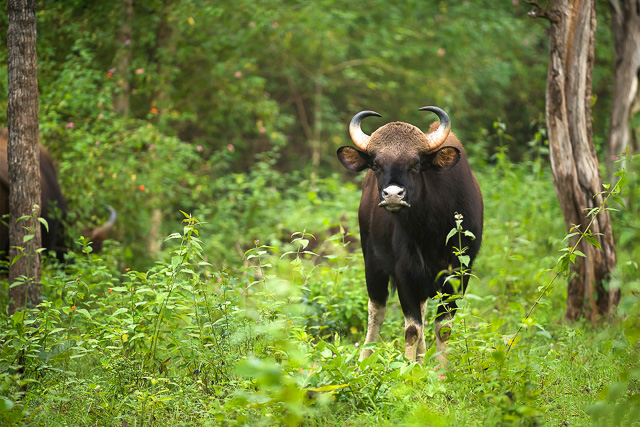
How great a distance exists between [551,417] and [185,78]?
28.9ft

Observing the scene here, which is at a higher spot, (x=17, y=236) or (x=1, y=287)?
(x=17, y=236)

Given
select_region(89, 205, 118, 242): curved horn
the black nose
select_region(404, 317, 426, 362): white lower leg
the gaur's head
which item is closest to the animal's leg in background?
select_region(404, 317, 426, 362): white lower leg

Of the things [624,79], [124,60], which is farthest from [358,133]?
[124,60]

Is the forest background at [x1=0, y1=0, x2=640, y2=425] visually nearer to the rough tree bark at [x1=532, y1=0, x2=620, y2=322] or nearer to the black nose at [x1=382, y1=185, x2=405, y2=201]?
the rough tree bark at [x1=532, y1=0, x2=620, y2=322]

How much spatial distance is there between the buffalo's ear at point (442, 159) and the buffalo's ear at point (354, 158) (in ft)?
1.54

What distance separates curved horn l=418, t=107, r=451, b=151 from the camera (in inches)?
187

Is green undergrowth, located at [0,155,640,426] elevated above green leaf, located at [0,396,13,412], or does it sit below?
below

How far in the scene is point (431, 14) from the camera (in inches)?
561

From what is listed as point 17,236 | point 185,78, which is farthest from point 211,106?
point 17,236

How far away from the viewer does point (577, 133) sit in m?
5.55

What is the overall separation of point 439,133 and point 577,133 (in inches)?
61.4

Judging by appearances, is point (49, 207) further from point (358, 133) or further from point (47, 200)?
point (358, 133)

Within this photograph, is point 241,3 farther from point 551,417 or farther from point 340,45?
point 551,417

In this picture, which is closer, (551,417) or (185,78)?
(551,417)
